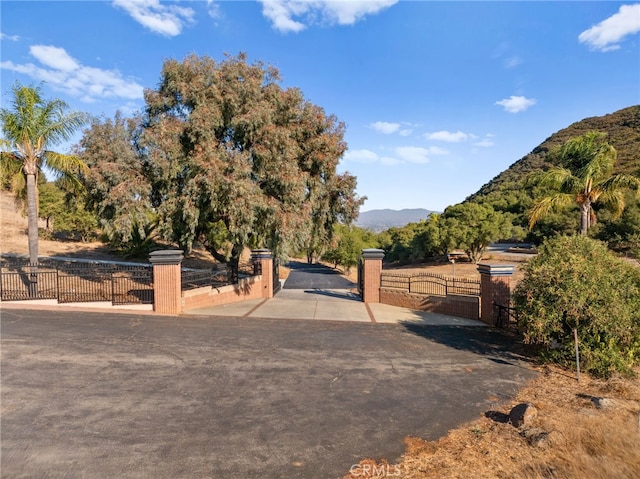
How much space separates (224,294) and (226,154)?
590cm

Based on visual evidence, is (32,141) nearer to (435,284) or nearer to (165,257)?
(165,257)

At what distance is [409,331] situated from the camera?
36.8ft

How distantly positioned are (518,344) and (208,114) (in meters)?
13.6

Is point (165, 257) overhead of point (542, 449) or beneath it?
overhead

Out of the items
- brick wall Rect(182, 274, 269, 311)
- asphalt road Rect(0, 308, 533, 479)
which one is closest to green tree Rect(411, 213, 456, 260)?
brick wall Rect(182, 274, 269, 311)

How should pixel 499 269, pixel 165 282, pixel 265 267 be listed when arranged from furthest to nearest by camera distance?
pixel 265 267, pixel 165 282, pixel 499 269

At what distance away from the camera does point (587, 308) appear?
7.38m

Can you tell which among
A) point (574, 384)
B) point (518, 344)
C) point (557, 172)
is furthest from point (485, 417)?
point (557, 172)

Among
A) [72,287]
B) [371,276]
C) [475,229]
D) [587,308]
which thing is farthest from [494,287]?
[475,229]

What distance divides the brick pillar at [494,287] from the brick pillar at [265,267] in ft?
32.3

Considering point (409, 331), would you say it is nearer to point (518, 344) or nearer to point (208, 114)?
point (518, 344)

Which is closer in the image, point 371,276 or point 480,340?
point 480,340

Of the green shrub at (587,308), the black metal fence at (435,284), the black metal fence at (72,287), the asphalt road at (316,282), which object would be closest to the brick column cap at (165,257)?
the black metal fence at (72,287)

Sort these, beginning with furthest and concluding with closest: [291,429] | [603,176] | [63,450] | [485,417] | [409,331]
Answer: [603,176]
[409,331]
[485,417]
[291,429]
[63,450]
